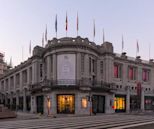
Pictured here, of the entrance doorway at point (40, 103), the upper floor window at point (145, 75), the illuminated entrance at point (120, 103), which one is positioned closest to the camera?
the entrance doorway at point (40, 103)

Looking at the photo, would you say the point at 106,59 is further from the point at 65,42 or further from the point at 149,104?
the point at 149,104

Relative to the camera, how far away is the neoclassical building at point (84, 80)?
55969 mm

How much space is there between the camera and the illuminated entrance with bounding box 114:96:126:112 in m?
66.6

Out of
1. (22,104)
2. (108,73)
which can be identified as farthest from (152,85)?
(22,104)

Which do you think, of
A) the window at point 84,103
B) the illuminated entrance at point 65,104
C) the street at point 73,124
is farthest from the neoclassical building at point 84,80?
the street at point 73,124

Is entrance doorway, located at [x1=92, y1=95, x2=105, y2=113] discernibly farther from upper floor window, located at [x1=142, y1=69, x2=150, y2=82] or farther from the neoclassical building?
upper floor window, located at [x1=142, y1=69, x2=150, y2=82]

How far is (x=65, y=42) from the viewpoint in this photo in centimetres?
5703

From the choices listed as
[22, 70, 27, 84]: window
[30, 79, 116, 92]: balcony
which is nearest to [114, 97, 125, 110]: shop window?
[30, 79, 116, 92]: balcony

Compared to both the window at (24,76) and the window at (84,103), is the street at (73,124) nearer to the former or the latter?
the window at (84,103)

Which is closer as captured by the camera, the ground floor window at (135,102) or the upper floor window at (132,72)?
the ground floor window at (135,102)

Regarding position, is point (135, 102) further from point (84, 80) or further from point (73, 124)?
point (73, 124)

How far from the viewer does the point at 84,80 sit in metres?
56.8

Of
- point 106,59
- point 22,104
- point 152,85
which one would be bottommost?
point 22,104

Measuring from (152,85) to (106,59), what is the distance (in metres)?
21.2
